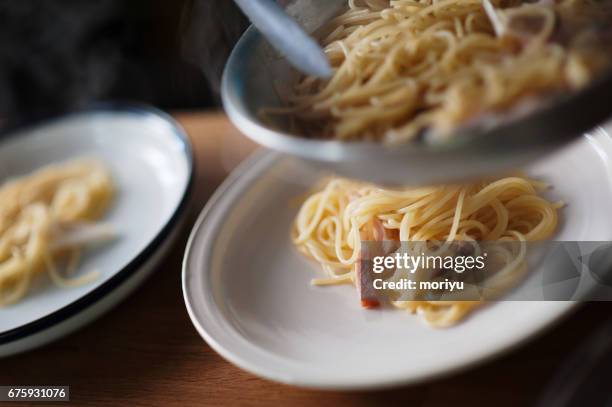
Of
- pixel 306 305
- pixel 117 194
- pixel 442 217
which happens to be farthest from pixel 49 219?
pixel 442 217

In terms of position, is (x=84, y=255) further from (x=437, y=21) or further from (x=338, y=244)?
(x=437, y=21)

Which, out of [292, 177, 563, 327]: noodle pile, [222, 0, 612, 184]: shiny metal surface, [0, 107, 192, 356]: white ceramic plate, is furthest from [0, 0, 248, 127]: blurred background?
[222, 0, 612, 184]: shiny metal surface

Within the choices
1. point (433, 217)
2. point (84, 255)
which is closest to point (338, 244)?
point (433, 217)

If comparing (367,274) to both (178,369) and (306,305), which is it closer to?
(306,305)

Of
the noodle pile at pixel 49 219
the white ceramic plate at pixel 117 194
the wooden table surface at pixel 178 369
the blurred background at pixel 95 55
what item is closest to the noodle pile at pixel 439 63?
the wooden table surface at pixel 178 369

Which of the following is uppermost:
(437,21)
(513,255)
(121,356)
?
(437,21)

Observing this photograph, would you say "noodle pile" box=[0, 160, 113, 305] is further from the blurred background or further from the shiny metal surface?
the blurred background
